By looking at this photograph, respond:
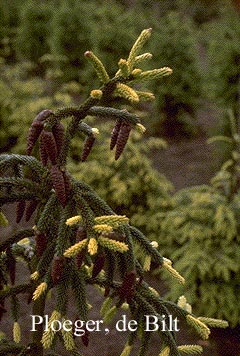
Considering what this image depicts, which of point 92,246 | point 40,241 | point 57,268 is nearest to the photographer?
point 92,246

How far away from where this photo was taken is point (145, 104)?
1262 centimetres

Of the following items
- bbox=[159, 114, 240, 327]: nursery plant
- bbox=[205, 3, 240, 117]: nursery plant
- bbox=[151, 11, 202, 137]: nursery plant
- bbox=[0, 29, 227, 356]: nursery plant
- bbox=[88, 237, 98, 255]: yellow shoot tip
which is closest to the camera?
bbox=[88, 237, 98, 255]: yellow shoot tip

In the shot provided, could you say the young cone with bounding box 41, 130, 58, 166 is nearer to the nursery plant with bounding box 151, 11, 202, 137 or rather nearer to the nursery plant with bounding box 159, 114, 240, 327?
the nursery plant with bounding box 159, 114, 240, 327

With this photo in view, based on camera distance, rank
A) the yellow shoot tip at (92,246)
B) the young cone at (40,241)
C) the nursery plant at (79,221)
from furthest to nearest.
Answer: the young cone at (40,241)
the nursery plant at (79,221)
the yellow shoot tip at (92,246)

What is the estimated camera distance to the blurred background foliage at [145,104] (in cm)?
580

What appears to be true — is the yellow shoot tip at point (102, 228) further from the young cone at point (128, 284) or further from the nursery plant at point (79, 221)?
the young cone at point (128, 284)

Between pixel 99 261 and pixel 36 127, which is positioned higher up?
pixel 36 127

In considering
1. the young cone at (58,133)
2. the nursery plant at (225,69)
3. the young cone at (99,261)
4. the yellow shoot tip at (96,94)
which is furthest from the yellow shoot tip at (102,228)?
the nursery plant at (225,69)

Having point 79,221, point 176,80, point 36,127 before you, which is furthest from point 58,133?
point 176,80

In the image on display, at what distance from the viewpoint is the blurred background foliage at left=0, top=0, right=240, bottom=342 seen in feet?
19.0

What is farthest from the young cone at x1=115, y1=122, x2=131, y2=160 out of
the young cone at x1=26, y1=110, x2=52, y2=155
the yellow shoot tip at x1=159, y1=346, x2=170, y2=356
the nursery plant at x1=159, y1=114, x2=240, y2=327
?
the nursery plant at x1=159, y1=114, x2=240, y2=327

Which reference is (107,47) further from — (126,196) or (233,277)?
(233,277)

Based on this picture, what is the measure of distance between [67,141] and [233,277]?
3.75 m

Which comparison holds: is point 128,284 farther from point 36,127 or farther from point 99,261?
point 36,127
